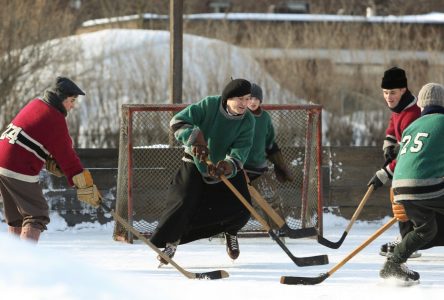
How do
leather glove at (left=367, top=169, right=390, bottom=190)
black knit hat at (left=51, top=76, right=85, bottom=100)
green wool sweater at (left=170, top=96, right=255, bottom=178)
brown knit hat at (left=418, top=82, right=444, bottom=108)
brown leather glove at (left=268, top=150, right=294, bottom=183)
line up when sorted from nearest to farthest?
1. brown knit hat at (left=418, top=82, right=444, bottom=108)
2. black knit hat at (left=51, top=76, right=85, bottom=100)
3. green wool sweater at (left=170, top=96, right=255, bottom=178)
4. leather glove at (left=367, top=169, right=390, bottom=190)
5. brown leather glove at (left=268, top=150, right=294, bottom=183)

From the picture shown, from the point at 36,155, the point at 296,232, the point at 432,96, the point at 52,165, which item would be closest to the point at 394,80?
the point at 432,96

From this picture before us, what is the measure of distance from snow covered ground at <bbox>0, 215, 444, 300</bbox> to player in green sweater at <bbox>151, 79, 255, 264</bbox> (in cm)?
30

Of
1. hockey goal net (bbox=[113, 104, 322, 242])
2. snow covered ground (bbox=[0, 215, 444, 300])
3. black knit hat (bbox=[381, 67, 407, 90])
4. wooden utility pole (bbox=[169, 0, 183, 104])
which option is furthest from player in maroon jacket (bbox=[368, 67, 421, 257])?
wooden utility pole (bbox=[169, 0, 183, 104])

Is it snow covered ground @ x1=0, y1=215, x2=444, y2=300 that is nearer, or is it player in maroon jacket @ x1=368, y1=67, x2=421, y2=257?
snow covered ground @ x1=0, y1=215, x2=444, y2=300

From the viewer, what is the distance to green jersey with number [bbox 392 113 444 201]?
6.61 meters

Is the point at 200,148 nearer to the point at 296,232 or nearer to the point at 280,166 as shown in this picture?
the point at 296,232

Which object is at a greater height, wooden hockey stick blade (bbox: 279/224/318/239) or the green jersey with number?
the green jersey with number

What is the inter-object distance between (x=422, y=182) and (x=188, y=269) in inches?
78.6

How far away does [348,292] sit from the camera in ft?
21.7

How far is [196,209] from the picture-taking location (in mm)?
7746

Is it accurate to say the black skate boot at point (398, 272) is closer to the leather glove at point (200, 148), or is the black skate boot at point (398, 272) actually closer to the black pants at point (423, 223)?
the black pants at point (423, 223)

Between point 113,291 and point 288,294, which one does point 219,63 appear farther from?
point 113,291

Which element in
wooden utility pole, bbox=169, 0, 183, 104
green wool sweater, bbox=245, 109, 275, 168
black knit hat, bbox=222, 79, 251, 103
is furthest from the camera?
wooden utility pole, bbox=169, 0, 183, 104

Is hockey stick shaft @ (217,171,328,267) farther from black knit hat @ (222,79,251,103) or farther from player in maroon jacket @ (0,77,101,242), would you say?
player in maroon jacket @ (0,77,101,242)
